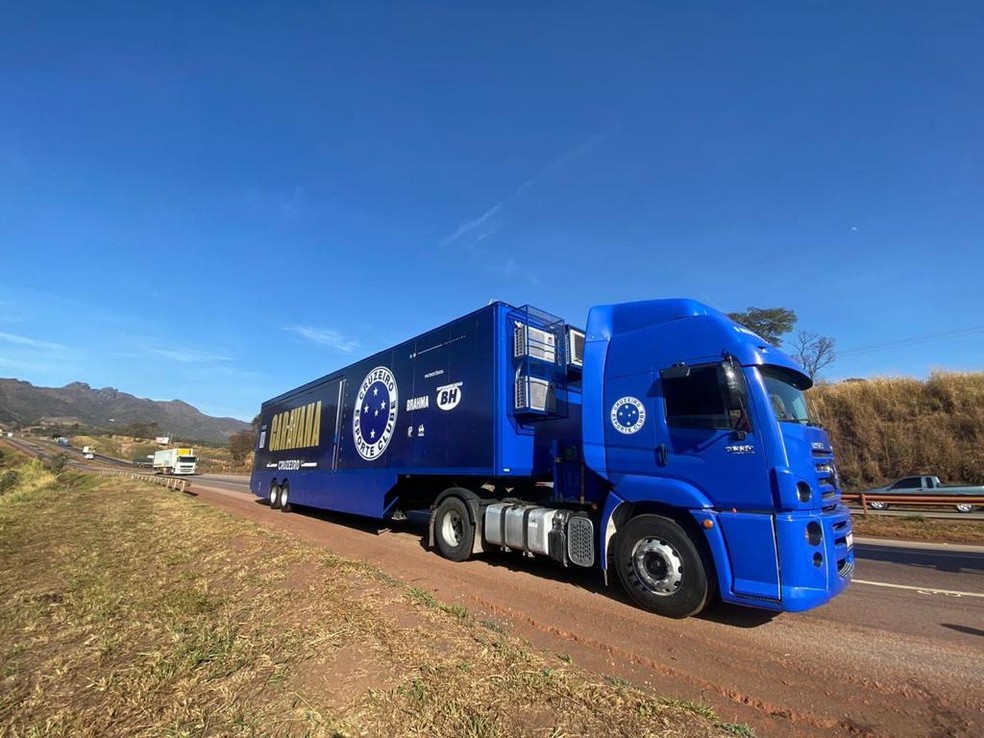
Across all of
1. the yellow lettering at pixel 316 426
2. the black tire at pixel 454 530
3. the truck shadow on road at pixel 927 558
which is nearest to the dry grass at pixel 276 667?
the black tire at pixel 454 530

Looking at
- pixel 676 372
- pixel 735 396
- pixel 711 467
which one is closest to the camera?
pixel 735 396

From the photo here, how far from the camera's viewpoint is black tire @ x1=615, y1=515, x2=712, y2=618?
522 cm

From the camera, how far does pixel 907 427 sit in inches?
853

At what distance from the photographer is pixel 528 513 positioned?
23.9ft

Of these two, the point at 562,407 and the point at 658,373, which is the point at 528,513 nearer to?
the point at 562,407

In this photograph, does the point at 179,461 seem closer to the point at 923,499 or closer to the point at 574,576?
the point at 574,576

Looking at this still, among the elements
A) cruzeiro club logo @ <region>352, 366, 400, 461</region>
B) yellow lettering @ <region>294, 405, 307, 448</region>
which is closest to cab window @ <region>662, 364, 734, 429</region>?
cruzeiro club logo @ <region>352, 366, 400, 461</region>

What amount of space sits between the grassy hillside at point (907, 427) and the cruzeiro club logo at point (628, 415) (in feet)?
67.9

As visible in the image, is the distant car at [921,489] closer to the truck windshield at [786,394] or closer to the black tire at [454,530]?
the truck windshield at [786,394]

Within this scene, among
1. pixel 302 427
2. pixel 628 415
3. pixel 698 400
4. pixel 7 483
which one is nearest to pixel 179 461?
pixel 7 483

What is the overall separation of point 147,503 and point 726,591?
17185 millimetres

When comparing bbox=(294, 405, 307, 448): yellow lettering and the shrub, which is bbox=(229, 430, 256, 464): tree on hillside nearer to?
the shrub

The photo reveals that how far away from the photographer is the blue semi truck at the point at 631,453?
495 centimetres

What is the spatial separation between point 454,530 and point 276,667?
17.7ft
